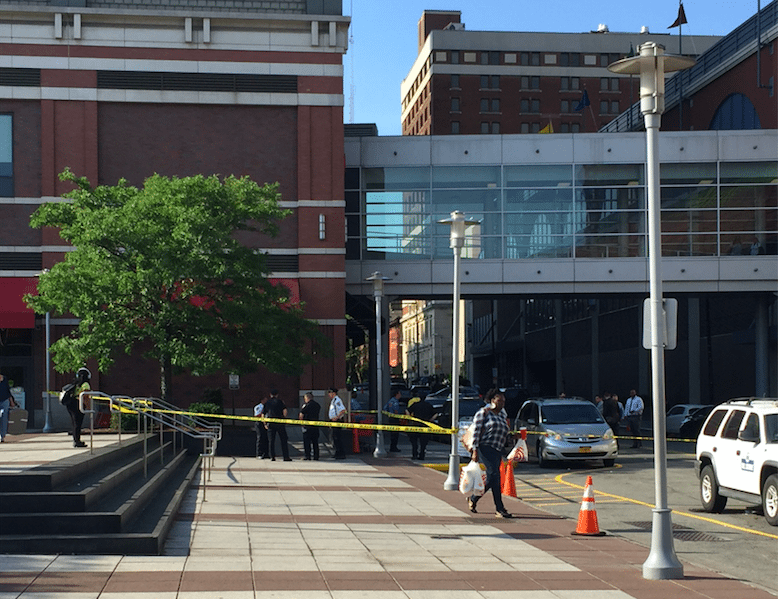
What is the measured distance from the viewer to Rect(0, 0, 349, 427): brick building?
1494 inches

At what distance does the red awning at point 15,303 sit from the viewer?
36.1m

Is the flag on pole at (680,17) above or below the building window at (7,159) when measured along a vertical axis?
above

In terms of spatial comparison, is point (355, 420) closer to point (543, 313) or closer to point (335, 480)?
point (335, 480)

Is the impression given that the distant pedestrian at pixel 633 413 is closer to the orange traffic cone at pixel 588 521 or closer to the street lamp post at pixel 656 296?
the orange traffic cone at pixel 588 521

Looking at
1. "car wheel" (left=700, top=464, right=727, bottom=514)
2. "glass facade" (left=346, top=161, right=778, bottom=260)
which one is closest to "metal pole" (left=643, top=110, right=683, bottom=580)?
"car wheel" (left=700, top=464, right=727, bottom=514)

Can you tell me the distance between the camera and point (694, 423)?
3991 cm

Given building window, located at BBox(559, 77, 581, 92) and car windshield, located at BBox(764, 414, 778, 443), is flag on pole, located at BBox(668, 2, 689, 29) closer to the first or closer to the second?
car windshield, located at BBox(764, 414, 778, 443)

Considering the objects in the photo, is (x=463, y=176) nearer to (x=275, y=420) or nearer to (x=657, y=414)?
(x=275, y=420)

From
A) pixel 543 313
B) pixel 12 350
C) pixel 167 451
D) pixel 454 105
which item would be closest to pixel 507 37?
pixel 454 105

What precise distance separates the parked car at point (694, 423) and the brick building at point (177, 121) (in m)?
13.2

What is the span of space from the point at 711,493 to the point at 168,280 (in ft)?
54.3

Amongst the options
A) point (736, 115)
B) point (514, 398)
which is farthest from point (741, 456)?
point (514, 398)

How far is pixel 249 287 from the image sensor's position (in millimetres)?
30328

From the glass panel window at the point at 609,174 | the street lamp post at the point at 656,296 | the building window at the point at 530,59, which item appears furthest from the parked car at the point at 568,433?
the building window at the point at 530,59
